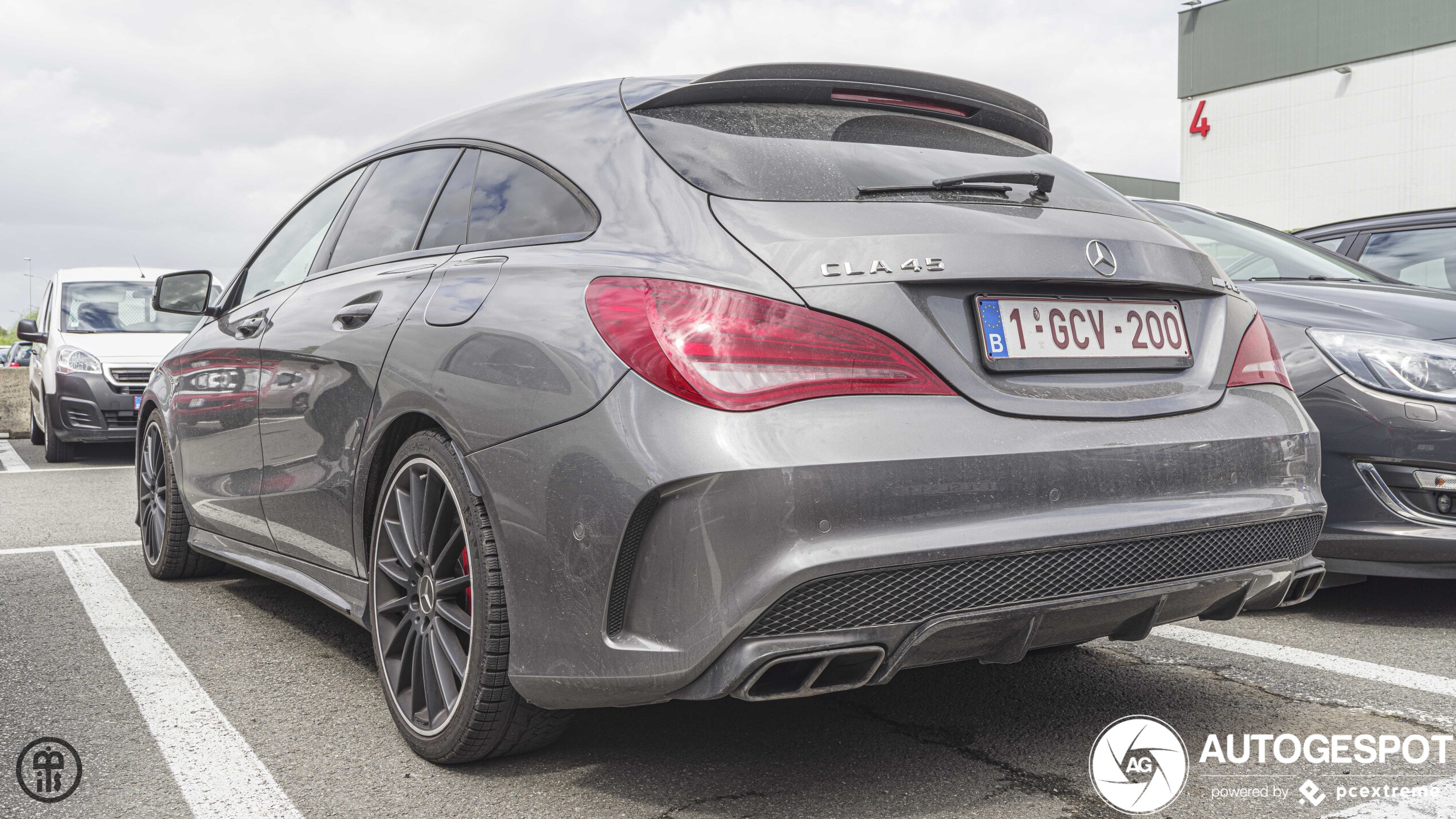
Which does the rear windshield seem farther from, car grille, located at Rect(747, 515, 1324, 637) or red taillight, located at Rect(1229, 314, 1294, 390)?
car grille, located at Rect(747, 515, 1324, 637)

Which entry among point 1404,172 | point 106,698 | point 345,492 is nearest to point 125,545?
point 106,698

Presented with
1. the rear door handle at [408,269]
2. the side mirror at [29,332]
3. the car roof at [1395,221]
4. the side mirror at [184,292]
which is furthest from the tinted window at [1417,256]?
the side mirror at [29,332]

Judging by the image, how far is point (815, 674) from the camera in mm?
2123

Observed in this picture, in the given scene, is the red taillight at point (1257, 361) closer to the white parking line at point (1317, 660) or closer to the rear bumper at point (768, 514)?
the rear bumper at point (768, 514)

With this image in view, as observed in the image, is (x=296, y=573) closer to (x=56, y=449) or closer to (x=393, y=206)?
(x=393, y=206)

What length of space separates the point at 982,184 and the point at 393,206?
5.82 ft

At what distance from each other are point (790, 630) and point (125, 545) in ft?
16.7

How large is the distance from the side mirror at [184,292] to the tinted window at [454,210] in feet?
6.89

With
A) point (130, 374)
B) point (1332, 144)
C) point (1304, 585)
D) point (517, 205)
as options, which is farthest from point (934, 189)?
point (1332, 144)

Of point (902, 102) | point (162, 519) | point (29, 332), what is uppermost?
point (902, 102)

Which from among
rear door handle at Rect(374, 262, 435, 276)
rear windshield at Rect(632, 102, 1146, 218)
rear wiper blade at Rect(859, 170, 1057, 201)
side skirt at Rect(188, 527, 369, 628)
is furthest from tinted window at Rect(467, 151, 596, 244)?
side skirt at Rect(188, 527, 369, 628)

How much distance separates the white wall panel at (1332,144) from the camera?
3058 cm

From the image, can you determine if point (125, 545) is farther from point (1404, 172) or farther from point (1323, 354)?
point (1404, 172)

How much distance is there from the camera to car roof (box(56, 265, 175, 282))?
12.1 m
